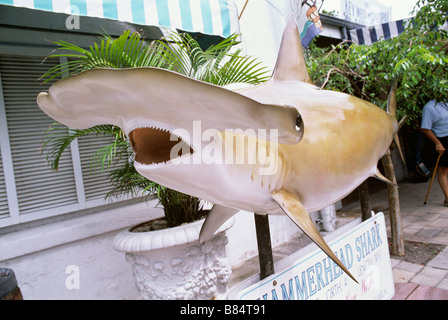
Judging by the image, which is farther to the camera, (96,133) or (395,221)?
(395,221)

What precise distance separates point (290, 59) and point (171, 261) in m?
1.76

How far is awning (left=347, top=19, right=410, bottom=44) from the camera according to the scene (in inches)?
198

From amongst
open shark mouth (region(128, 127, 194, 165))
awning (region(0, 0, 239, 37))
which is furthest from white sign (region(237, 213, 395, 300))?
awning (region(0, 0, 239, 37))

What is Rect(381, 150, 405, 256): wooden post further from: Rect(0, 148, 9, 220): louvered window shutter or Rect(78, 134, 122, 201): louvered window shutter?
Rect(0, 148, 9, 220): louvered window shutter

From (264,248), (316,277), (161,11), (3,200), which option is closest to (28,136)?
(3,200)

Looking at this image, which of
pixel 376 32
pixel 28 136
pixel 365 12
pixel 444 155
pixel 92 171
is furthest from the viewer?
pixel 365 12

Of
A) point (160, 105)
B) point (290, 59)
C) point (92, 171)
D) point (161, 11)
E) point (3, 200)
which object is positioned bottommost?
point (3, 200)

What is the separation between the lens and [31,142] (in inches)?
106

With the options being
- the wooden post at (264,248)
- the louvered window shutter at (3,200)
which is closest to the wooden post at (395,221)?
the wooden post at (264,248)

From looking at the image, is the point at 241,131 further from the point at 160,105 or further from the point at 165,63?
the point at 165,63

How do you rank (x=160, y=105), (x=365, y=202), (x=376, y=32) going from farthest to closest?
1. (x=376, y=32)
2. (x=365, y=202)
3. (x=160, y=105)

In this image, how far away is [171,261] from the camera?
2.15m
